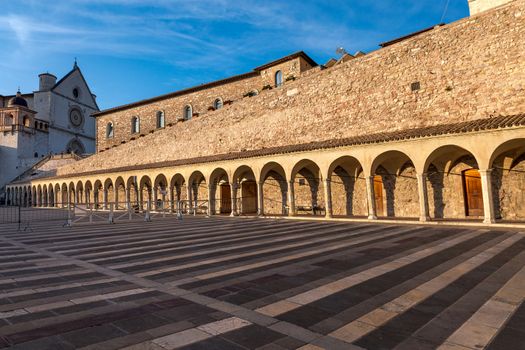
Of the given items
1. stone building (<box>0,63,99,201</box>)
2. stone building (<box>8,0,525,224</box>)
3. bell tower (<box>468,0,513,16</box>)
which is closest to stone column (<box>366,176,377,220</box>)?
stone building (<box>8,0,525,224</box>)

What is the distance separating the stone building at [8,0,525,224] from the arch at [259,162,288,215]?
8 cm

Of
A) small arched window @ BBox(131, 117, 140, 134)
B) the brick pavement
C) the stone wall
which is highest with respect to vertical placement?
small arched window @ BBox(131, 117, 140, 134)

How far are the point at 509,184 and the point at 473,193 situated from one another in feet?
5.31

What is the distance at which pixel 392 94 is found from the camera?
18.2 m

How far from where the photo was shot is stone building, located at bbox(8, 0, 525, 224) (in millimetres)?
14234

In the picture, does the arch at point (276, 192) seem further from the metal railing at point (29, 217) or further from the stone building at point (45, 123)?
the stone building at point (45, 123)

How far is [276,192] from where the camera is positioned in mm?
23047

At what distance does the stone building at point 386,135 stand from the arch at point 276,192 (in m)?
0.08

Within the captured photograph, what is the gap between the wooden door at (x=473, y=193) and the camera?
50.9 ft

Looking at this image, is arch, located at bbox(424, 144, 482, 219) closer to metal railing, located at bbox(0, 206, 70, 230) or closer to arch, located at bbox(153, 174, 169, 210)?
arch, located at bbox(153, 174, 169, 210)

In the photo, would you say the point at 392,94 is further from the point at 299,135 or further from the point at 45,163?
the point at 45,163

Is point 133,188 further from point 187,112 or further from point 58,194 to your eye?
point 58,194

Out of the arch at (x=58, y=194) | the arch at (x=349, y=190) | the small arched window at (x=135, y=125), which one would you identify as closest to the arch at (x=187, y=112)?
the small arched window at (x=135, y=125)

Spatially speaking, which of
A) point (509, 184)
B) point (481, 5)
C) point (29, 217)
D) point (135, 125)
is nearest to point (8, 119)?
point (135, 125)
